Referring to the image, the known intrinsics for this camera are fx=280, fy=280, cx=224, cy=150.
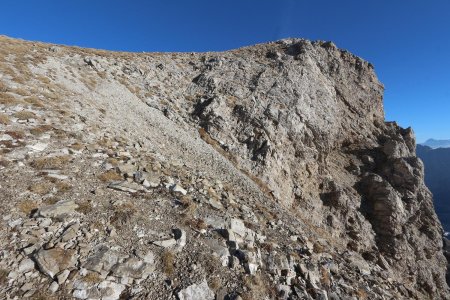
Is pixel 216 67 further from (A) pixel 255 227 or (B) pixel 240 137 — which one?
(A) pixel 255 227

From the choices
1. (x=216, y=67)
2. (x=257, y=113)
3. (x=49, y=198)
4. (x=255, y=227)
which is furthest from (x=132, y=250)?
(x=216, y=67)

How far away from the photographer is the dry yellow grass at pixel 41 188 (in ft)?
42.5

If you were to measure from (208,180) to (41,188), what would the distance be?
1126cm

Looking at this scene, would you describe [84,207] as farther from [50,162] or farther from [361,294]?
[361,294]

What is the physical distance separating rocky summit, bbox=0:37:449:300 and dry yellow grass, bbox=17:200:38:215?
0.23 ft

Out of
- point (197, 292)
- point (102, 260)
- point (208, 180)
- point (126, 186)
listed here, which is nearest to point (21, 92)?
point (126, 186)

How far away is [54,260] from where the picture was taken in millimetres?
9852

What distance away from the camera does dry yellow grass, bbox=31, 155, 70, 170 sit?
49.0ft

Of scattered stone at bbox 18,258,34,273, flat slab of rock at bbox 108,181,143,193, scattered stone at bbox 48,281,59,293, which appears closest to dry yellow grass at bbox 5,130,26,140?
flat slab of rock at bbox 108,181,143,193

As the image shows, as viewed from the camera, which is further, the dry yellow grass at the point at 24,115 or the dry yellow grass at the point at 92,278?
the dry yellow grass at the point at 24,115

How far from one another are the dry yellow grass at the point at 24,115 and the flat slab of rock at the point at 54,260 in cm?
1279

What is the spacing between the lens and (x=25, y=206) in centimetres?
1180

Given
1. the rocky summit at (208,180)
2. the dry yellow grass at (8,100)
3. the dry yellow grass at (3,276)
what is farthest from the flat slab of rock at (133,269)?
the dry yellow grass at (8,100)

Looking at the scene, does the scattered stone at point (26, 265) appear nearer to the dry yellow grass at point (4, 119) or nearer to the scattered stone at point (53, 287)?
the scattered stone at point (53, 287)
